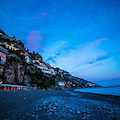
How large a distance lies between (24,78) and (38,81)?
9.07 m

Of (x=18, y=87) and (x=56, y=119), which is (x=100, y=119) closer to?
(x=56, y=119)

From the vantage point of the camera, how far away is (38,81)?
42531 millimetres

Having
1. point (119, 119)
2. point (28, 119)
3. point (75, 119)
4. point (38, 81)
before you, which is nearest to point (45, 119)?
point (28, 119)

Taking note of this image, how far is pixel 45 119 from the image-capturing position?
311cm

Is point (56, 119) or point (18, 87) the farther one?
point (18, 87)

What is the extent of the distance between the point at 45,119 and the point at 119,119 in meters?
4.23

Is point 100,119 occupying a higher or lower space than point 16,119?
lower

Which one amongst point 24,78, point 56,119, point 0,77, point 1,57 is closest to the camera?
point 56,119

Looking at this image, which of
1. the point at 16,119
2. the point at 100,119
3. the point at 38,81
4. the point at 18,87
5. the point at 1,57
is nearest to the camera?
the point at 16,119

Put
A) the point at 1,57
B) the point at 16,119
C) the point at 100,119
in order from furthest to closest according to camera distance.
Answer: the point at 1,57 → the point at 100,119 → the point at 16,119

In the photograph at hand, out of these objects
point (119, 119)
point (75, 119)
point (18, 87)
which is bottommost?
point (18, 87)

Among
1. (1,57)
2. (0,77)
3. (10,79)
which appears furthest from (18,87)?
(1,57)

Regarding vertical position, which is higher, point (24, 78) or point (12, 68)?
point (12, 68)

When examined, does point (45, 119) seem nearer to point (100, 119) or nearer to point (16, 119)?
point (16, 119)
